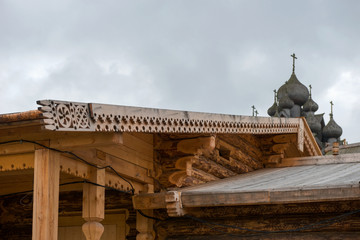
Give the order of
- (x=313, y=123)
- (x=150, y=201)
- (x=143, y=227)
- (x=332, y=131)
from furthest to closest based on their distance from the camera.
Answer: (x=332, y=131)
(x=313, y=123)
(x=143, y=227)
(x=150, y=201)

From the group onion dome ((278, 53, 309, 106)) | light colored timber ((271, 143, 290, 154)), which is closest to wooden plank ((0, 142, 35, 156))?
light colored timber ((271, 143, 290, 154))

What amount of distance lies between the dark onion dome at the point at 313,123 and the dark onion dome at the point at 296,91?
105cm

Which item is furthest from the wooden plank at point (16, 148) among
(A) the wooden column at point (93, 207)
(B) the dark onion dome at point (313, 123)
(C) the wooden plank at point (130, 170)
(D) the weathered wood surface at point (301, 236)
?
(B) the dark onion dome at point (313, 123)

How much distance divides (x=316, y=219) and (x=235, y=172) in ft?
8.32

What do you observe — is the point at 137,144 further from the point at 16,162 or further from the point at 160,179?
the point at 16,162

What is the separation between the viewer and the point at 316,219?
8.26 metres

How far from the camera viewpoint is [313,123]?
111ft

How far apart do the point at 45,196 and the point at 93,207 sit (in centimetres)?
104

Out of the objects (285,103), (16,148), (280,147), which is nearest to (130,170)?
(16,148)

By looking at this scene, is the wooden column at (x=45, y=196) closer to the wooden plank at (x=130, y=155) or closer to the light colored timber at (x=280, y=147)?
the wooden plank at (x=130, y=155)

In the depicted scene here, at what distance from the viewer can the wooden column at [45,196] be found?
6.51 meters

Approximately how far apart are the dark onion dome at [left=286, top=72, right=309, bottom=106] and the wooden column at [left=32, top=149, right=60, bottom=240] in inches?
1050

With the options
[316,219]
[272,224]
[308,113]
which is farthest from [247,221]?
[308,113]

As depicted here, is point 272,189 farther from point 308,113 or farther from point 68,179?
point 308,113
